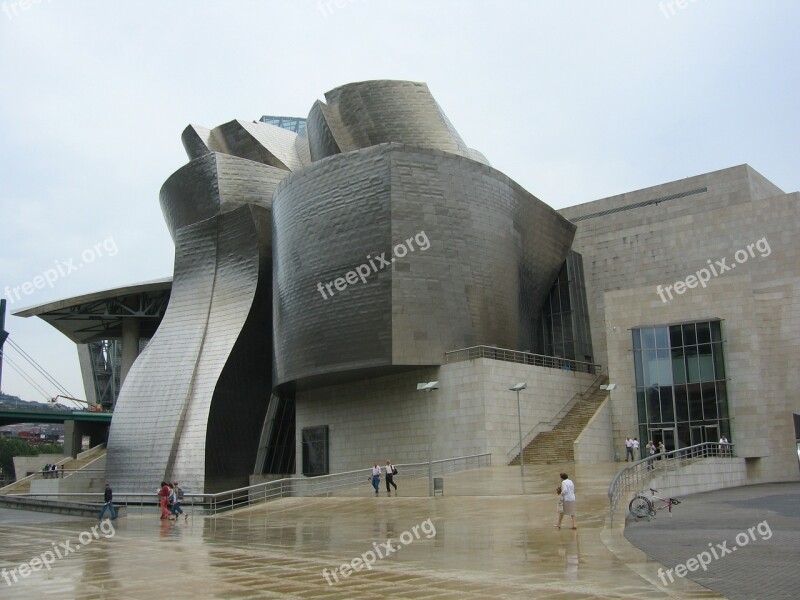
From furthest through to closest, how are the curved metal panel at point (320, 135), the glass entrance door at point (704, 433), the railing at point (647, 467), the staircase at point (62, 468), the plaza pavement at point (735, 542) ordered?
the staircase at point (62, 468)
the curved metal panel at point (320, 135)
the glass entrance door at point (704, 433)
the railing at point (647, 467)
the plaza pavement at point (735, 542)

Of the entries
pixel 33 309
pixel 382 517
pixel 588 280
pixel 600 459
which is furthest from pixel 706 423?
pixel 33 309

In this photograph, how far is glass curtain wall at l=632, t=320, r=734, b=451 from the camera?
3023cm

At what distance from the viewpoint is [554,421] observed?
32125mm

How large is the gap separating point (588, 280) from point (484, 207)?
10330mm

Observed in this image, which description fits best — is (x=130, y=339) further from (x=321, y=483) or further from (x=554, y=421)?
(x=554, y=421)

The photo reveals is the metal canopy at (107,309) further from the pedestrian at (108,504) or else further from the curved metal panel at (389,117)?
the pedestrian at (108,504)

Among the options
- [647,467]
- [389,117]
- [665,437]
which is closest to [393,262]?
[389,117]

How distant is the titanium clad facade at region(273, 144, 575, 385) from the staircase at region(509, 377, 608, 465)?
3891 millimetres

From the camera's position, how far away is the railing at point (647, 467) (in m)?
16.3

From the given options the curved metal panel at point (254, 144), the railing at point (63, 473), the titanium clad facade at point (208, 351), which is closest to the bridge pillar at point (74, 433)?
the railing at point (63, 473)

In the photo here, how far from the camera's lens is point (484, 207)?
108 feet

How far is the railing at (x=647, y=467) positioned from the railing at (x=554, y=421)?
5622 mm

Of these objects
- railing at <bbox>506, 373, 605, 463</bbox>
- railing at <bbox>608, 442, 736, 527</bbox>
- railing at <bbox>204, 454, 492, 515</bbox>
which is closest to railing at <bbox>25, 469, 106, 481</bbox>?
railing at <bbox>204, 454, 492, 515</bbox>

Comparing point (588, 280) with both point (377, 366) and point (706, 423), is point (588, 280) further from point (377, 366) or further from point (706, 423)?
point (377, 366)
